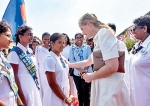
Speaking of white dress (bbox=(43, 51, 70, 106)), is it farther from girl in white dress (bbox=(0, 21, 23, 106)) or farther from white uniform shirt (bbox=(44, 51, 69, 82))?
girl in white dress (bbox=(0, 21, 23, 106))

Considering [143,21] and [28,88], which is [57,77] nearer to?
[28,88]

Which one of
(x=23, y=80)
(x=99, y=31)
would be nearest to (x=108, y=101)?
(x=99, y=31)

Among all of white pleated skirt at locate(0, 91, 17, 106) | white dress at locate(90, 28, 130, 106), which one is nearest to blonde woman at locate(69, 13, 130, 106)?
white dress at locate(90, 28, 130, 106)

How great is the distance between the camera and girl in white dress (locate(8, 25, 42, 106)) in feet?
9.05

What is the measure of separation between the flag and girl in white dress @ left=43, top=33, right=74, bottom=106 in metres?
2.70

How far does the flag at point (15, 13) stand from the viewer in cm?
531

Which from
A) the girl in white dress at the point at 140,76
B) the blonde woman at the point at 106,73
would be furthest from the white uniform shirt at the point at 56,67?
the girl in white dress at the point at 140,76

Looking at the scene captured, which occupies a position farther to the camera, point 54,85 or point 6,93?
point 54,85

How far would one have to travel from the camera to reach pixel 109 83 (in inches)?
87.4

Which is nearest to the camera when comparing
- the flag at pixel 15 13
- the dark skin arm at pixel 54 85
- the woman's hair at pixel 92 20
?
the woman's hair at pixel 92 20

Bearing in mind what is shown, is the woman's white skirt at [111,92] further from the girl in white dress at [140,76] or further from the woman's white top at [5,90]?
the woman's white top at [5,90]

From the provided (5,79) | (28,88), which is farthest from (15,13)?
(5,79)

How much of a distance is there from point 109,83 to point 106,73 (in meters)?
0.12

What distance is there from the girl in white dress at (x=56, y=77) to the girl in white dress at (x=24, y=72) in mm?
199
